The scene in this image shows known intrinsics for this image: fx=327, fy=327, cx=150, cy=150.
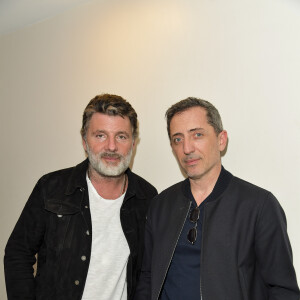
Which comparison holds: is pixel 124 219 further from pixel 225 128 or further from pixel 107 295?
pixel 225 128

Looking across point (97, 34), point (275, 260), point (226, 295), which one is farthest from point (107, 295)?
point (97, 34)

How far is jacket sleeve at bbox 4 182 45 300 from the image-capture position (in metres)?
1.73

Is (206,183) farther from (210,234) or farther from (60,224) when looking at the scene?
(60,224)

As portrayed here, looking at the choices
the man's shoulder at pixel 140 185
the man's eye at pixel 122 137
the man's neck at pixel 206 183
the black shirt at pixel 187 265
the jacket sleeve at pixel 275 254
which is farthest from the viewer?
the man's shoulder at pixel 140 185

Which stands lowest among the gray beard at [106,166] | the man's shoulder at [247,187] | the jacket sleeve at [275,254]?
the jacket sleeve at [275,254]

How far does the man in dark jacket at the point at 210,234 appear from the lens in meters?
1.37

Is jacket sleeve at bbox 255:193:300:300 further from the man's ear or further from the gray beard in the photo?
the gray beard

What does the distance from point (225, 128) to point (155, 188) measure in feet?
1.93

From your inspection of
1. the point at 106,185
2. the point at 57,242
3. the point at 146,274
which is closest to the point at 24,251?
the point at 57,242

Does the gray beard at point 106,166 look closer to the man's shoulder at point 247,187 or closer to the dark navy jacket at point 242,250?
the dark navy jacket at point 242,250

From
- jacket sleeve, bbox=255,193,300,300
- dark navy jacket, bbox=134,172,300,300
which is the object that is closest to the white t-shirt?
dark navy jacket, bbox=134,172,300,300

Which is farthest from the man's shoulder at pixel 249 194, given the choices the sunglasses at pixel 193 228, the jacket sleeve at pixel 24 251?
the jacket sleeve at pixel 24 251

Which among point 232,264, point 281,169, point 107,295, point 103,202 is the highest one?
point 281,169

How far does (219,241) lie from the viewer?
4.74 ft
